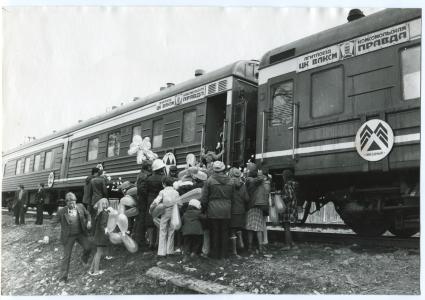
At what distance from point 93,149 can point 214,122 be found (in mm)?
5673

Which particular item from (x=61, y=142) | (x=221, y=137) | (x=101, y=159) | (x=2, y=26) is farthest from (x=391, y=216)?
(x=61, y=142)

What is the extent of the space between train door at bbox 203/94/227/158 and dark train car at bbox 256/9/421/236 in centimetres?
140

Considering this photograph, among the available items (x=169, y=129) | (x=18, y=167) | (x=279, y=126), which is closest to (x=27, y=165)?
(x=18, y=167)

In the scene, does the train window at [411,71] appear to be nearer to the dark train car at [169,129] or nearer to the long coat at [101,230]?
the dark train car at [169,129]

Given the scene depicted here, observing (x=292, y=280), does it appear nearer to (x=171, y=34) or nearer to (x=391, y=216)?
(x=391, y=216)

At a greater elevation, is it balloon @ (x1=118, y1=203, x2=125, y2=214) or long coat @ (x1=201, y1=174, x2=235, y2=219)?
long coat @ (x1=201, y1=174, x2=235, y2=219)

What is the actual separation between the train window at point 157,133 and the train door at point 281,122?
10.7ft

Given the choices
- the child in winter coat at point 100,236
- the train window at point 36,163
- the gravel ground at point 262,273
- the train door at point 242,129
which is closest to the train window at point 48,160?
the train window at point 36,163

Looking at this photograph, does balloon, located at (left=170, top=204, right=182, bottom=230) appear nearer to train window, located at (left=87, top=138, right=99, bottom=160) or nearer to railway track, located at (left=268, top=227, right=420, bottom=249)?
railway track, located at (left=268, top=227, right=420, bottom=249)

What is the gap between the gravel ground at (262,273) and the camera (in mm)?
4668

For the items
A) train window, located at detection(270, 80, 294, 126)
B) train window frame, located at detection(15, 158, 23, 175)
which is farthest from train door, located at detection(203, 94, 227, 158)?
train window frame, located at detection(15, 158, 23, 175)

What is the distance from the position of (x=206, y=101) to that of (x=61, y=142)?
8.30 metres

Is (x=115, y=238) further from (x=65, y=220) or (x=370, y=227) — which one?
(x=370, y=227)

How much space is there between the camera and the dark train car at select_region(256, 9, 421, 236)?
17.5 ft
